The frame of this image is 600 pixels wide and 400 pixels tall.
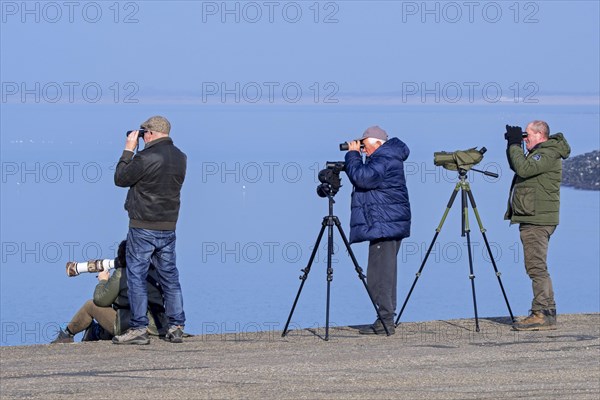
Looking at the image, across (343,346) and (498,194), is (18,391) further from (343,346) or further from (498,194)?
(498,194)

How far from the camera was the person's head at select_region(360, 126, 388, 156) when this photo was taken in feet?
40.5

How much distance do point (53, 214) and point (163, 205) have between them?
84744mm

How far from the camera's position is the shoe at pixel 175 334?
1211 cm

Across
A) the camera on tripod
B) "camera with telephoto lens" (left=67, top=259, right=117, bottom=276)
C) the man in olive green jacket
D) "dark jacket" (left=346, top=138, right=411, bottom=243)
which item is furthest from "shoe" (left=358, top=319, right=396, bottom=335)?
"camera with telephoto lens" (left=67, top=259, right=117, bottom=276)

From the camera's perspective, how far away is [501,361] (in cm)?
1102

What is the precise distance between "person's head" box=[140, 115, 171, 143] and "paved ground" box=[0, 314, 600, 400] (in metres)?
1.87

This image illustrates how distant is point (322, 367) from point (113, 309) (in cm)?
269

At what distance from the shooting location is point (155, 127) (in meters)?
11.7

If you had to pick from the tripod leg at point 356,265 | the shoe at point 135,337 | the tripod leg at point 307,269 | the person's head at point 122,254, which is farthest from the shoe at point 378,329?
the person's head at point 122,254

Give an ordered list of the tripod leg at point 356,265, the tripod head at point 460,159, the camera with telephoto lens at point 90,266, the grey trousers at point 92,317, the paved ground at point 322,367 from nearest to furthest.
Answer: the paved ground at point 322,367
the tripod leg at point 356,265
the grey trousers at point 92,317
the camera with telephoto lens at point 90,266
the tripod head at point 460,159

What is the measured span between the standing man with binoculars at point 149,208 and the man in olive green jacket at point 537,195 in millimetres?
3205

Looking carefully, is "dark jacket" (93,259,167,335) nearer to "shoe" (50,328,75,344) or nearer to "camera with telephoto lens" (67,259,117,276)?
"camera with telephoto lens" (67,259,117,276)

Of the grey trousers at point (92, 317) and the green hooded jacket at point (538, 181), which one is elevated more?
the green hooded jacket at point (538, 181)

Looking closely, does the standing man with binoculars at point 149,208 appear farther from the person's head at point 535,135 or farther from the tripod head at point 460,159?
the person's head at point 535,135
